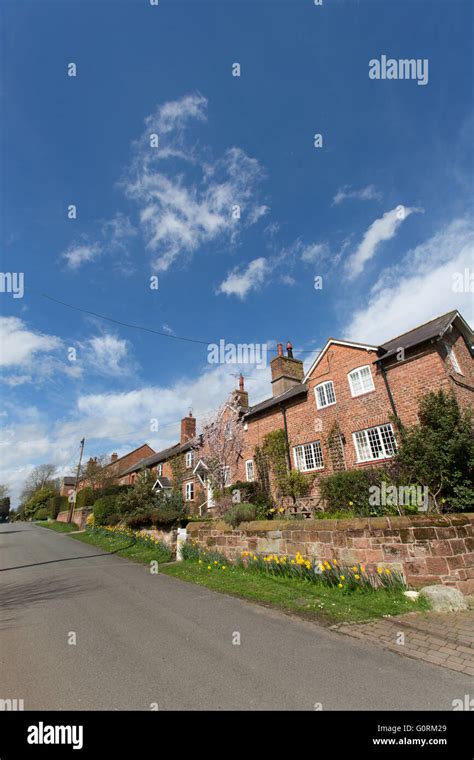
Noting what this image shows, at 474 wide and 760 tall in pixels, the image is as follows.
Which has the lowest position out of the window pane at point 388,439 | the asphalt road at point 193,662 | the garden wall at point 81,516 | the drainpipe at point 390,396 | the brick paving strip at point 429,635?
the brick paving strip at point 429,635

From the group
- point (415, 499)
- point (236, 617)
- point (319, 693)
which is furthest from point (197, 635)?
point (415, 499)

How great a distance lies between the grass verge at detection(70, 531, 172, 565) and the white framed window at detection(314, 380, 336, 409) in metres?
11.0

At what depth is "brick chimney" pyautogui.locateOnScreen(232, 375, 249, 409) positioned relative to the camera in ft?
86.4

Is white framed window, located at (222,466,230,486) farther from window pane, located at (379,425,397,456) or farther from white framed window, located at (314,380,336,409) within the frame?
window pane, located at (379,425,397,456)

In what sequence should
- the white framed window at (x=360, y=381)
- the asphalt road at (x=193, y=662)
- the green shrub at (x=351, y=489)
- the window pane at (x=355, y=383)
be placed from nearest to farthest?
the asphalt road at (x=193, y=662) < the green shrub at (x=351, y=489) < the white framed window at (x=360, y=381) < the window pane at (x=355, y=383)

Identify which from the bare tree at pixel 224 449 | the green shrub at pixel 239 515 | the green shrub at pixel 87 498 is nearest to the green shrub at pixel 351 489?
the green shrub at pixel 239 515

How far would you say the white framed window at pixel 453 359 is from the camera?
15.4 meters

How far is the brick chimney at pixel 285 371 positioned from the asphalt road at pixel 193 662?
17.2 m

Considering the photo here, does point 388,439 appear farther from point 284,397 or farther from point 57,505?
point 57,505

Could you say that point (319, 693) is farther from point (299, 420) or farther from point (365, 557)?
point (299, 420)

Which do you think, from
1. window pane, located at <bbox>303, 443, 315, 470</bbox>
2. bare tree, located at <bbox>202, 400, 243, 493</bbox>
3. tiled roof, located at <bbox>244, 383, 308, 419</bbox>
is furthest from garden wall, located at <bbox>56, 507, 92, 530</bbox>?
window pane, located at <bbox>303, 443, 315, 470</bbox>

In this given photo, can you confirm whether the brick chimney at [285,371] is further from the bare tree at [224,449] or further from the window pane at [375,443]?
the window pane at [375,443]

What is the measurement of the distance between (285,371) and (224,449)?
7183 mm
